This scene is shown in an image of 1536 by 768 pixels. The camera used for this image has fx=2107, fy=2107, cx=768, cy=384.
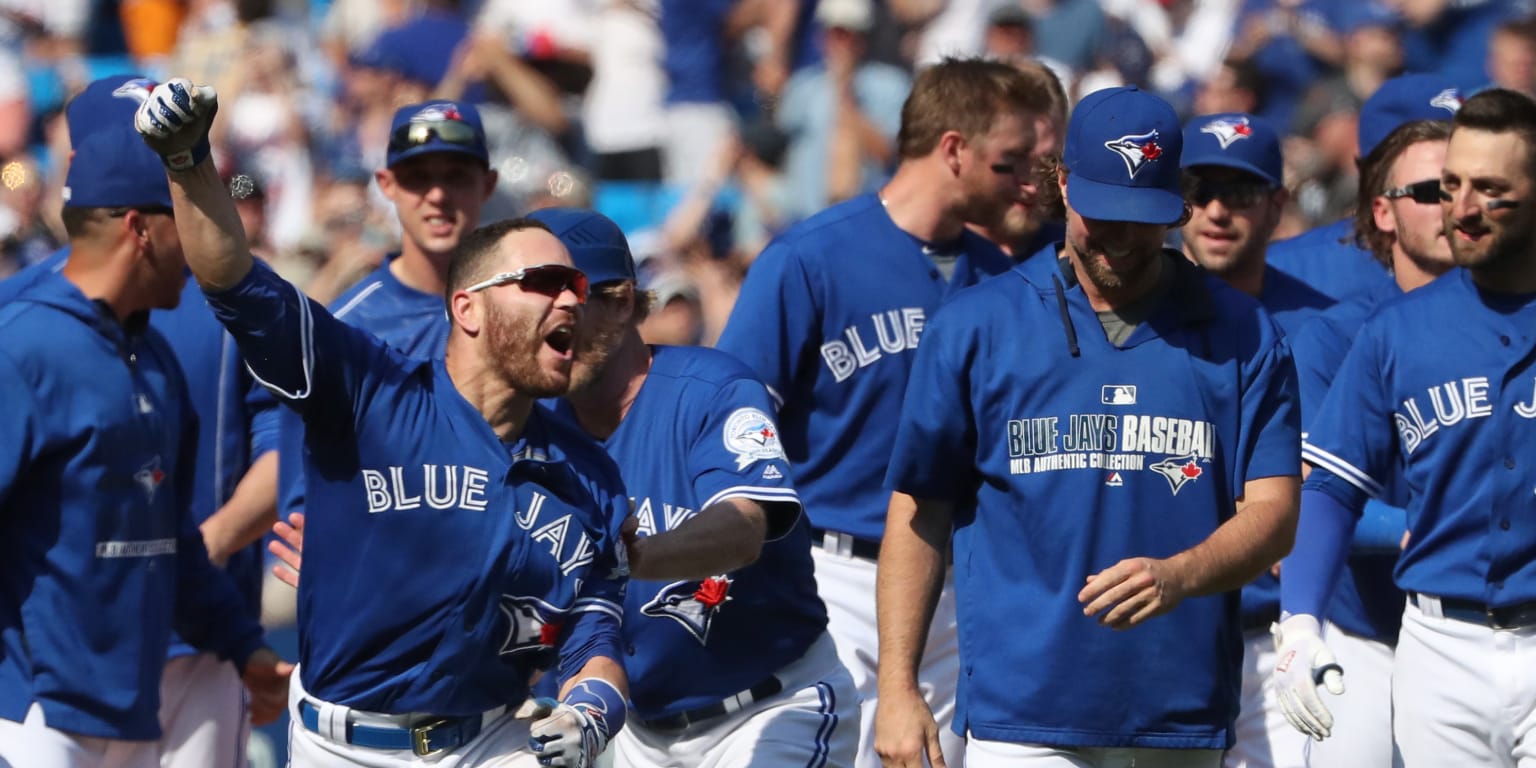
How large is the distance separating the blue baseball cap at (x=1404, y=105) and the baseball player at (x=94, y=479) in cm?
422

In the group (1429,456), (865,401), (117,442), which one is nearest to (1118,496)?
(1429,456)

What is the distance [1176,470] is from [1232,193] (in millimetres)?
2452

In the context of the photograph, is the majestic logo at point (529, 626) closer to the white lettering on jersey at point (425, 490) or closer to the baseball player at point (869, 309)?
the white lettering on jersey at point (425, 490)

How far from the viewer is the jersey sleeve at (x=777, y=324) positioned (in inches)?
265

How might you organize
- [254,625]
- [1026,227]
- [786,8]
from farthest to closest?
[786,8] < [1026,227] < [254,625]

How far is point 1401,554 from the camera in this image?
6.04 metres

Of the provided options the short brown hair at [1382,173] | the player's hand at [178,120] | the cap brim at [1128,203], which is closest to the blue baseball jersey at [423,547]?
the player's hand at [178,120]

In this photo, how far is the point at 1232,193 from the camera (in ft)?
23.7

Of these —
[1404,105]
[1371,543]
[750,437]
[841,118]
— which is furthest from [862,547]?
[841,118]

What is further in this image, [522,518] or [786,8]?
[786,8]

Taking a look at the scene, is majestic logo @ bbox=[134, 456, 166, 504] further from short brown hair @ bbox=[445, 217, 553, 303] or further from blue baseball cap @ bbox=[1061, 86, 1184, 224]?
blue baseball cap @ bbox=[1061, 86, 1184, 224]

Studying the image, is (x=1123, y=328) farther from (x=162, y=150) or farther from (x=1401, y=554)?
(x=162, y=150)

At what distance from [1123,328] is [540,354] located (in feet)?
4.62

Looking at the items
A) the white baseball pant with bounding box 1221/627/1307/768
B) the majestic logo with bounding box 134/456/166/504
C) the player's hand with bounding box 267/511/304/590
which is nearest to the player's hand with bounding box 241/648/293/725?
the majestic logo with bounding box 134/456/166/504
